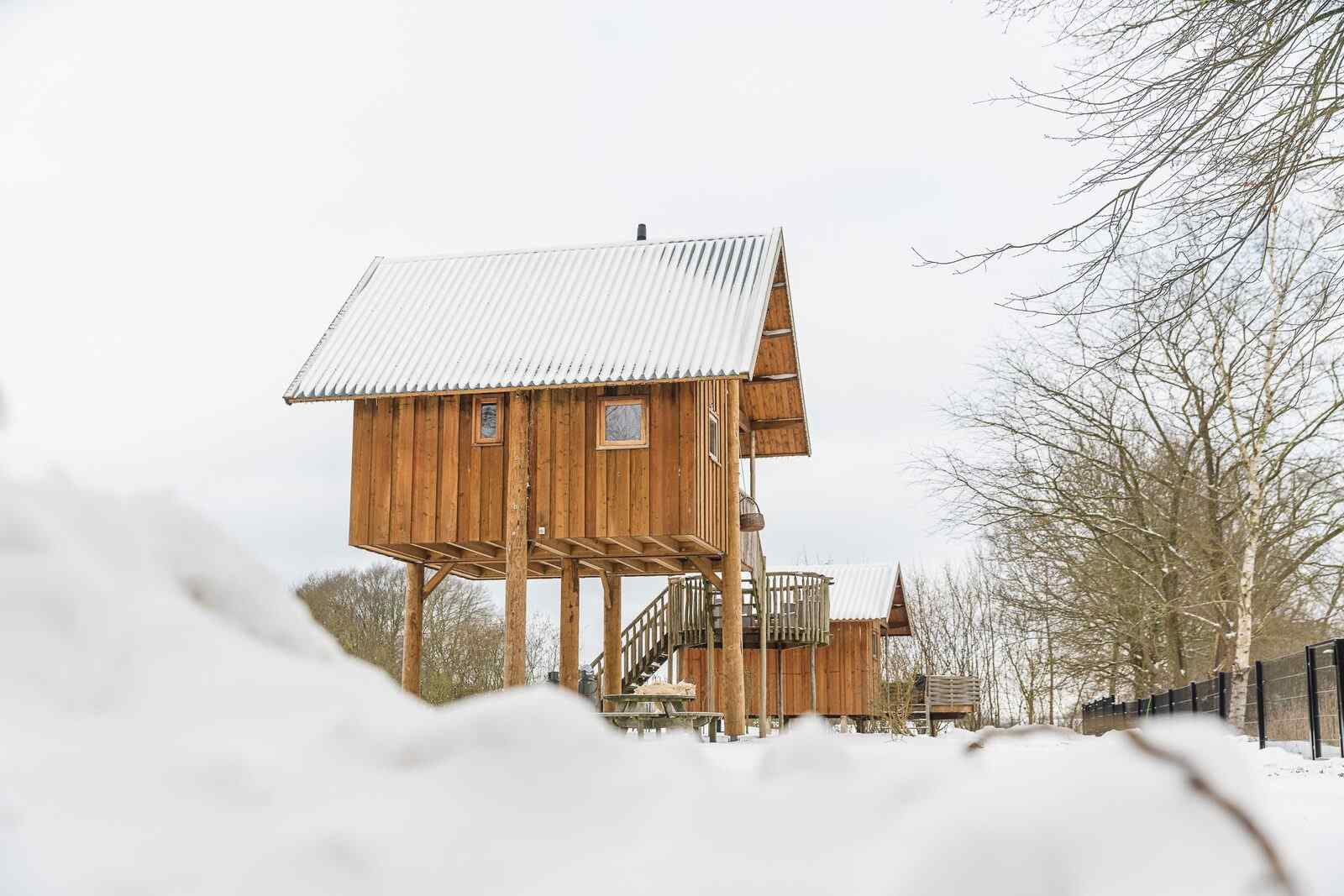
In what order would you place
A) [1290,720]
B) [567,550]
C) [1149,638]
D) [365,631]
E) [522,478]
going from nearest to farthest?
[1290,720] < [522,478] < [567,550] < [1149,638] < [365,631]

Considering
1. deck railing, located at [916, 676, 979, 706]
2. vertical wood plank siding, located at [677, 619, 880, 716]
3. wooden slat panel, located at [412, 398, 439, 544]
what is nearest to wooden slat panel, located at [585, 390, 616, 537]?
wooden slat panel, located at [412, 398, 439, 544]

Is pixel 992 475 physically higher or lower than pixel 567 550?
higher

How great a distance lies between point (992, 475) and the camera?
83.8 feet

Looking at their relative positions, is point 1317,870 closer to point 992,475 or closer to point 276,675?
point 276,675

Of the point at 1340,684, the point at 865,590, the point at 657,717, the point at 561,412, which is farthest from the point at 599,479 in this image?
the point at 865,590

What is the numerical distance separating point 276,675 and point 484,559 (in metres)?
19.1

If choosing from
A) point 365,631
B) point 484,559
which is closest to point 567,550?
point 484,559

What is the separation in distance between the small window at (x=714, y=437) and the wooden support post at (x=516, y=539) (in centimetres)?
278

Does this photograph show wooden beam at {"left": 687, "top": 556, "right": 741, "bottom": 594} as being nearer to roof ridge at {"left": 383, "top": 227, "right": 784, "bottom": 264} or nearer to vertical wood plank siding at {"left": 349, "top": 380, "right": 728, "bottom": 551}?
vertical wood plank siding at {"left": 349, "top": 380, "right": 728, "bottom": 551}

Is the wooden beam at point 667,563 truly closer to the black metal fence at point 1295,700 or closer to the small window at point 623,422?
the small window at point 623,422

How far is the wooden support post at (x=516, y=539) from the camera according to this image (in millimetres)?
→ 17438

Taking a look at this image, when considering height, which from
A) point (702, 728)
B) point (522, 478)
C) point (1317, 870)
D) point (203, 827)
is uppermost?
point (522, 478)

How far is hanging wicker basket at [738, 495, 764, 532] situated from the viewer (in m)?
20.1

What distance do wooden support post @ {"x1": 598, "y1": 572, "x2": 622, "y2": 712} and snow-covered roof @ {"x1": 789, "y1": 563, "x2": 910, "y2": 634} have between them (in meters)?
12.5
